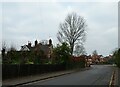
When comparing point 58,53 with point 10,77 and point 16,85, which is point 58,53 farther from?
point 16,85

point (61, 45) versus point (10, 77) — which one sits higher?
point (61, 45)

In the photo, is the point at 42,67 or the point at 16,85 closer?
the point at 16,85

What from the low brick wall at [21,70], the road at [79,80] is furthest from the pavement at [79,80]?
the low brick wall at [21,70]

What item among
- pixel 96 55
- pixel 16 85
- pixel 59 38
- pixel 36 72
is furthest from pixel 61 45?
pixel 96 55

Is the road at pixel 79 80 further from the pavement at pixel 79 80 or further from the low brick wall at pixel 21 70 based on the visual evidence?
the low brick wall at pixel 21 70

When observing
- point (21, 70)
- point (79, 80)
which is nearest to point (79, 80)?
point (79, 80)

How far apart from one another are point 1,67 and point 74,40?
197 ft

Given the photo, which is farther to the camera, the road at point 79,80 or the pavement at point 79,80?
the road at point 79,80

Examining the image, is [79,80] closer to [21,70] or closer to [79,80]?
[79,80]

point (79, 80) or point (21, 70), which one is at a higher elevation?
point (21, 70)

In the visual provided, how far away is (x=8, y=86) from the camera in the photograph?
22.1 meters

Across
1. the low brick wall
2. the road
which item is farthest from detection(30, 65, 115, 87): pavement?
the low brick wall

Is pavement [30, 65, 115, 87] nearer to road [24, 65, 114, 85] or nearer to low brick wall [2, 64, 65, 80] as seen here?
road [24, 65, 114, 85]

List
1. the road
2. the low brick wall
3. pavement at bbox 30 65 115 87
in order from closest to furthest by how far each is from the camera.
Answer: pavement at bbox 30 65 115 87
the road
the low brick wall
